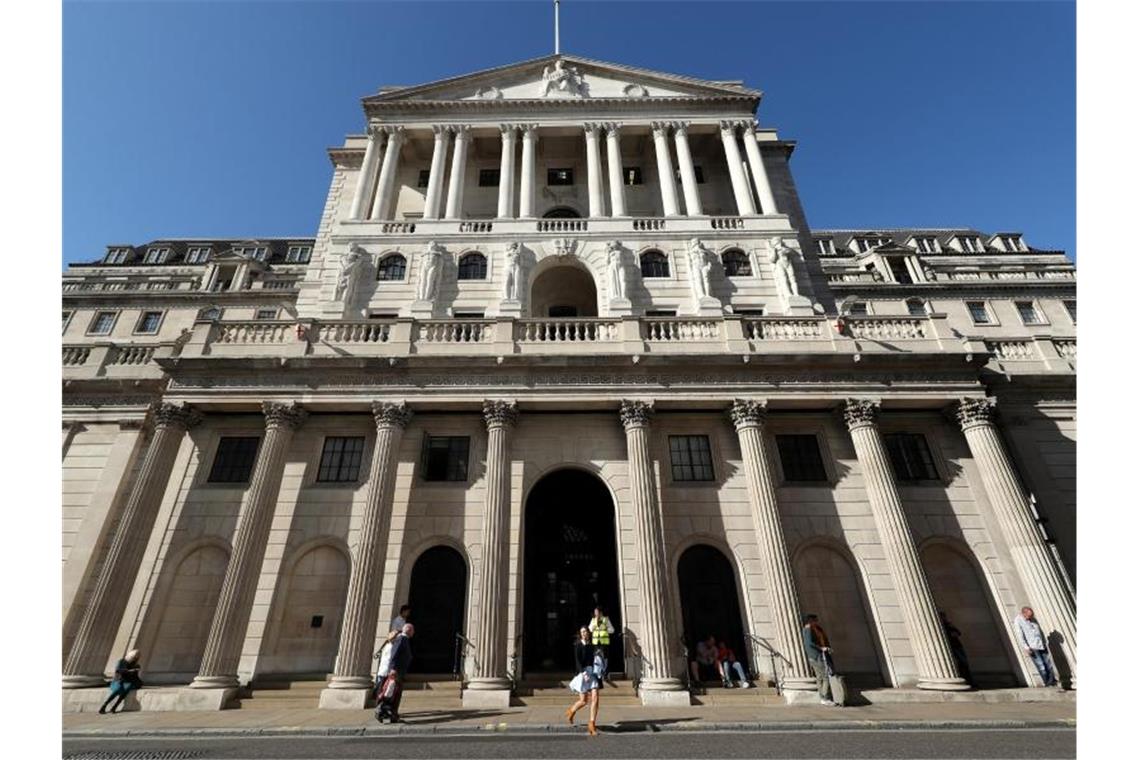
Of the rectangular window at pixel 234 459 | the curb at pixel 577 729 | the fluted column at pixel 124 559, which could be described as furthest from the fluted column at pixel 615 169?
the curb at pixel 577 729

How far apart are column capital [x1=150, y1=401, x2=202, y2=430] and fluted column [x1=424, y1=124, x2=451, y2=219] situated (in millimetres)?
13394

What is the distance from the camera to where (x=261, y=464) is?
52.3 ft

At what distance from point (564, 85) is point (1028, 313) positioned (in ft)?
122

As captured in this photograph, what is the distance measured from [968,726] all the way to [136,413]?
26000 millimetres

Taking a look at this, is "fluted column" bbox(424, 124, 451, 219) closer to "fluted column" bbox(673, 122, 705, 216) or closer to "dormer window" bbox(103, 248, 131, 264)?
"fluted column" bbox(673, 122, 705, 216)

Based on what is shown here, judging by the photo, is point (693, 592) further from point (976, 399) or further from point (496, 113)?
point (496, 113)

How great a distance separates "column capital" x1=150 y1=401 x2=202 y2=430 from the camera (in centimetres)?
1669

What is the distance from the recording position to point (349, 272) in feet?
73.9

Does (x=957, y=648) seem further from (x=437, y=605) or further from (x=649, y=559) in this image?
(x=437, y=605)

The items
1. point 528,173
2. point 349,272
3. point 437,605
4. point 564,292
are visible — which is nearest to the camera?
point 437,605

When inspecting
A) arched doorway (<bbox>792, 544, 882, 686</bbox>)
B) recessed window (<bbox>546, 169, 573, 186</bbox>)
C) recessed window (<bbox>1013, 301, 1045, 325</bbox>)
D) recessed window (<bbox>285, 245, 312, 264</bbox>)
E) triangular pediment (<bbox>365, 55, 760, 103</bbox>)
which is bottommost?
arched doorway (<bbox>792, 544, 882, 686</bbox>)

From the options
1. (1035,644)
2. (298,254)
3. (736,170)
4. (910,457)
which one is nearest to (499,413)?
(910,457)

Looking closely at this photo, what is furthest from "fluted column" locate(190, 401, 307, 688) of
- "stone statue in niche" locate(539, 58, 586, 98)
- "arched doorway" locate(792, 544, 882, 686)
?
"stone statue in niche" locate(539, 58, 586, 98)

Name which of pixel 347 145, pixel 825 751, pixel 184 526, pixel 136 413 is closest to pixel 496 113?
pixel 347 145
